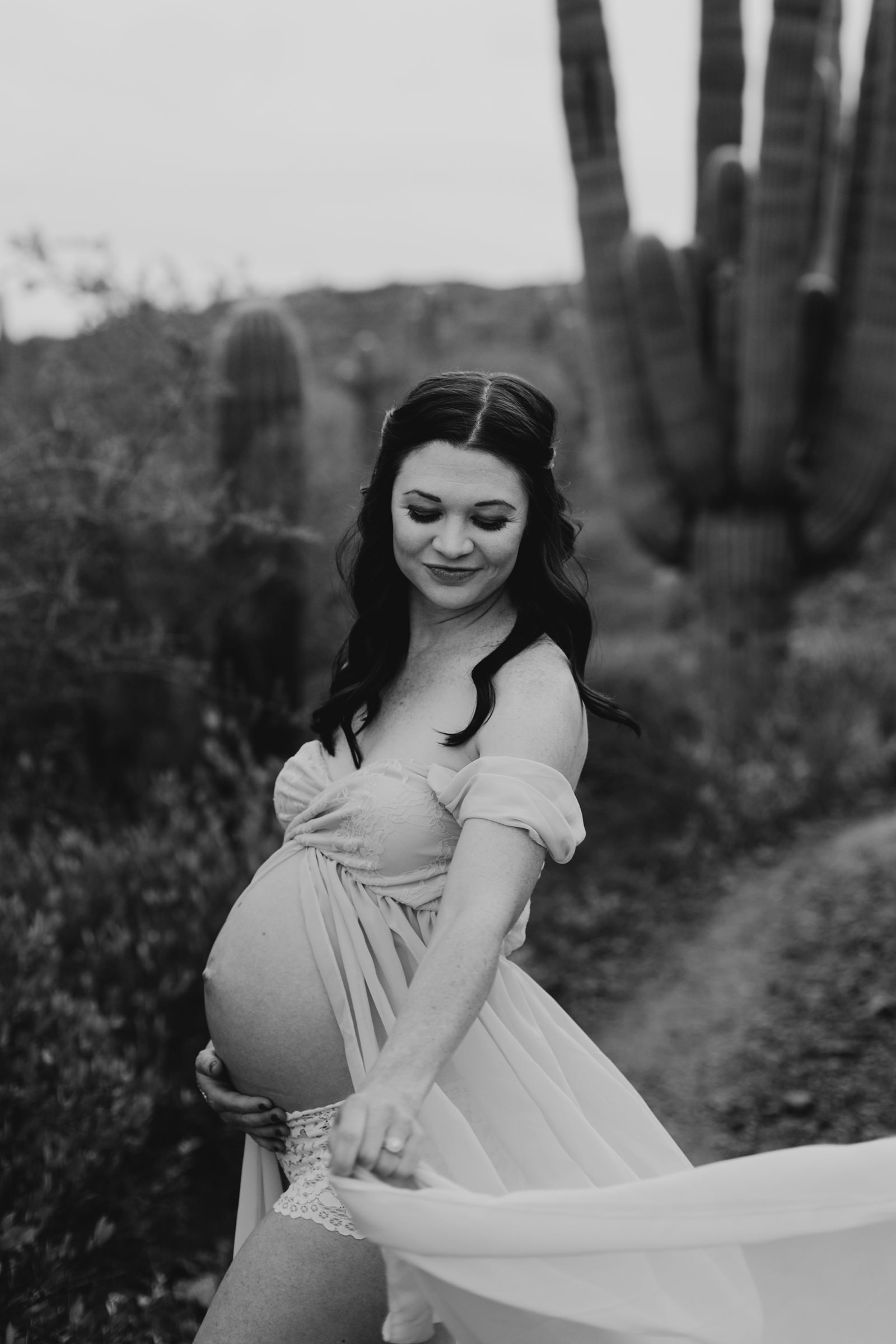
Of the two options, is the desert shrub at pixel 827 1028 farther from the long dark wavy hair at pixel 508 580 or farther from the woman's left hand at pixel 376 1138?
the woman's left hand at pixel 376 1138

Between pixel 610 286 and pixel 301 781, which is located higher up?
pixel 610 286

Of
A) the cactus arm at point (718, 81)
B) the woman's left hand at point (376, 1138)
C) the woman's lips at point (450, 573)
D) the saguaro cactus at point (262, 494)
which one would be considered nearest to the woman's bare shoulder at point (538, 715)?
the woman's lips at point (450, 573)

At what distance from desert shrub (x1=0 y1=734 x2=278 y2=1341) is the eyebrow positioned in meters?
1.63

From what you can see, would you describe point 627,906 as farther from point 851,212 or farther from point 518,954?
point 851,212

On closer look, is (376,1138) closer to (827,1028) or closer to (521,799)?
(521,799)

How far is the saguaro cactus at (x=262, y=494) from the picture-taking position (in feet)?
20.5

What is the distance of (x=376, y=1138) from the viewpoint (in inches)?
54.4

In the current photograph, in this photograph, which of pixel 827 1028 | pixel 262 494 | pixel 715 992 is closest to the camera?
pixel 827 1028

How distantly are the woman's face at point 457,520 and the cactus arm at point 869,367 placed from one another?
666 cm

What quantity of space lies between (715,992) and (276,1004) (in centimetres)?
384

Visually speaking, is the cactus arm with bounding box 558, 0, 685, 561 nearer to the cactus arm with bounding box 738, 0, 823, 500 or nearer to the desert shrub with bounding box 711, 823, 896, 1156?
the cactus arm with bounding box 738, 0, 823, 500

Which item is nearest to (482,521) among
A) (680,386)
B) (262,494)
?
(262,494)

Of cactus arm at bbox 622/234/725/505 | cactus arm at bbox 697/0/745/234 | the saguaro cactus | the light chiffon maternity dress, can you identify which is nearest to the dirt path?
the saguaro cactus

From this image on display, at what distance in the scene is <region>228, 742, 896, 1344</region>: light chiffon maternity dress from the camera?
4.80ft
